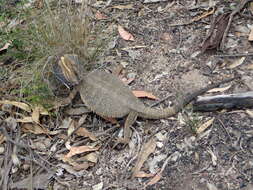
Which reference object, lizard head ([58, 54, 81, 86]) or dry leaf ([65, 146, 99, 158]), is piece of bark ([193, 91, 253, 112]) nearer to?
dry leaf ([65, 146, 99, 158])

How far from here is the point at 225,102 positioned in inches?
128

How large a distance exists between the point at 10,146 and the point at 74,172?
0.67m

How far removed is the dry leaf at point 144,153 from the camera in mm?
3188

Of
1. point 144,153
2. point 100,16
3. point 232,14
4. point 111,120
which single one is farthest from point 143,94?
point 100,16

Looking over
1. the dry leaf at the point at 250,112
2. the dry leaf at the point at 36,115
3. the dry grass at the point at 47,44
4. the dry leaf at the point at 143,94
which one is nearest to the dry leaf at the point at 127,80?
the dry leaf at the point at 143,94

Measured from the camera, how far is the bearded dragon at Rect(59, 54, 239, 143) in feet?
11.2

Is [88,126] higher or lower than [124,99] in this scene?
lower

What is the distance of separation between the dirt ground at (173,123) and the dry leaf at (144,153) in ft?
0.10

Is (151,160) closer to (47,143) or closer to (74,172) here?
(74,172)

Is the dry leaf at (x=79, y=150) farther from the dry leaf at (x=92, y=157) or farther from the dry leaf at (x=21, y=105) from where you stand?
the dry leaf at (x=21, y=105)

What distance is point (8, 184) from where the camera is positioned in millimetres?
3318

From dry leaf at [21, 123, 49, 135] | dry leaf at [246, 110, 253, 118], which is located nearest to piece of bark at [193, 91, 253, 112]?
dry leaf at [246, 110, 253, 118]

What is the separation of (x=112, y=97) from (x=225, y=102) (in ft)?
3.21

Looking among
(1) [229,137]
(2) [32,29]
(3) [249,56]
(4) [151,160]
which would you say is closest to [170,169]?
(4) [151,160]
